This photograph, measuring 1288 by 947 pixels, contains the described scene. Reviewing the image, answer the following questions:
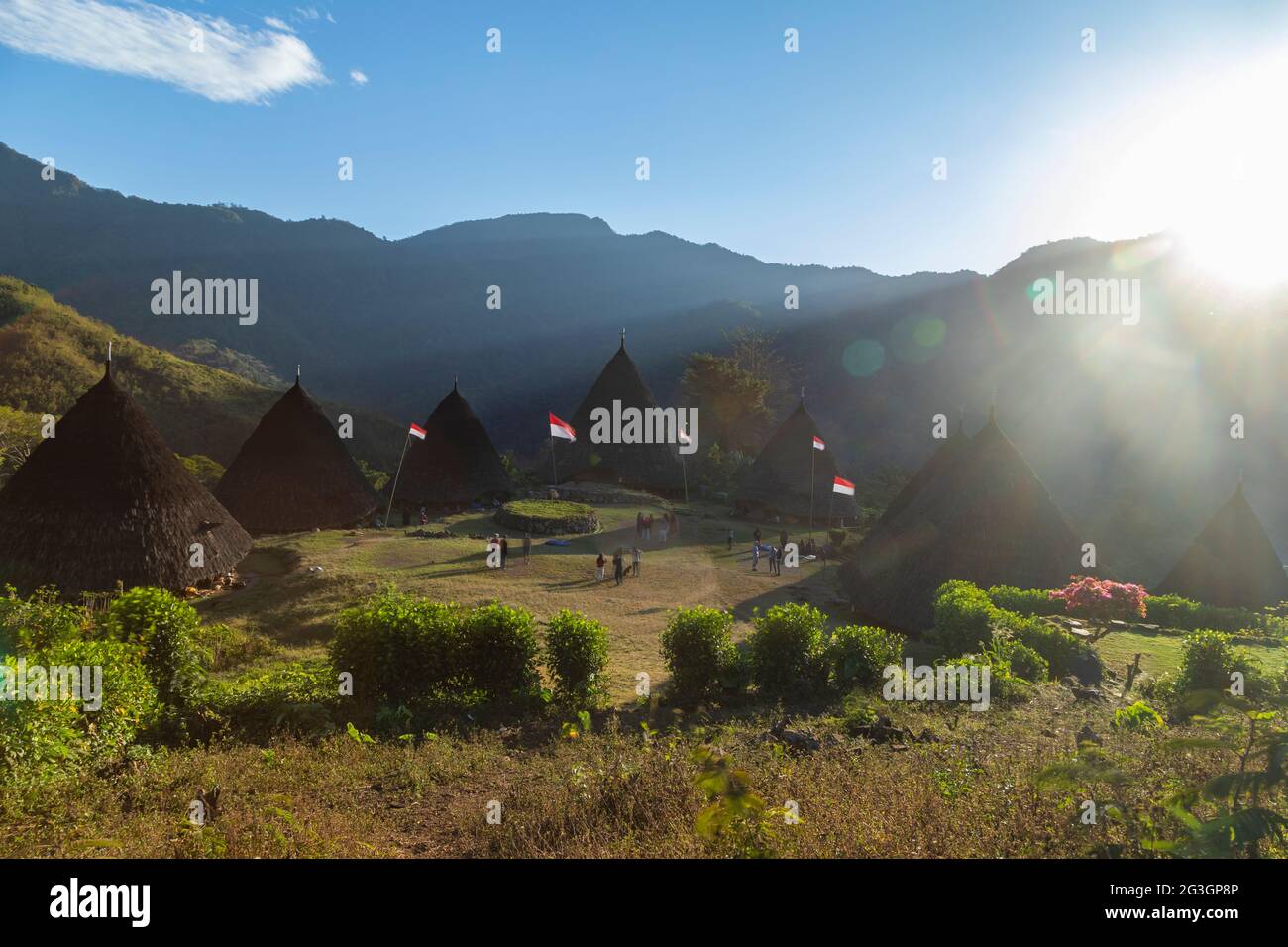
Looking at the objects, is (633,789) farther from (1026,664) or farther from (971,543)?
(971,543)

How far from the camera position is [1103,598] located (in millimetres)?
12453

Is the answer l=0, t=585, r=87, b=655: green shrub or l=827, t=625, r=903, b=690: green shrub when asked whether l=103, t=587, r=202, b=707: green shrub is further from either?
l=827, t=625, r=903, b=690: green shrub

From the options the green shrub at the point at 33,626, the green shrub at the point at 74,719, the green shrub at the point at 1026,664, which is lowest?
the green shrub at the point at 1026,664

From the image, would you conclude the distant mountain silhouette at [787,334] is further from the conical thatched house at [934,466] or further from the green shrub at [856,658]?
the green shrub at [856,658]

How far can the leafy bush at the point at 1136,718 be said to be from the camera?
7.89 meters

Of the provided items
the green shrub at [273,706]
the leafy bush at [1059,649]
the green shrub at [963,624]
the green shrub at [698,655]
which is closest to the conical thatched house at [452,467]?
the green shrub at [273,706]

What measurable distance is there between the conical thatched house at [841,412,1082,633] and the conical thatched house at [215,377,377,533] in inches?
696

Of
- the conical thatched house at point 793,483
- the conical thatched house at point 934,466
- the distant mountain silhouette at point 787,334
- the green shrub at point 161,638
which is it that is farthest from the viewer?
the distant mountain silhouette at point 787,334

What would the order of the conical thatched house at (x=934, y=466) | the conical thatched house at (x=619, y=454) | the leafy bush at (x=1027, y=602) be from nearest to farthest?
1. the leafy bush at (x=1027, y=602)
2. the conical thatched house at (x=934, y=466)
3. the conical thatched house at (x=619, y=454)

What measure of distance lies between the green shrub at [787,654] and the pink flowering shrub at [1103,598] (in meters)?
5.70

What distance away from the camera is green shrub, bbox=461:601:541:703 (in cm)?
985

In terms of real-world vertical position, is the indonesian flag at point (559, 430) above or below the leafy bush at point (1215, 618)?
above

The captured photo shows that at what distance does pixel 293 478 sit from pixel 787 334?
6543 centimetres
